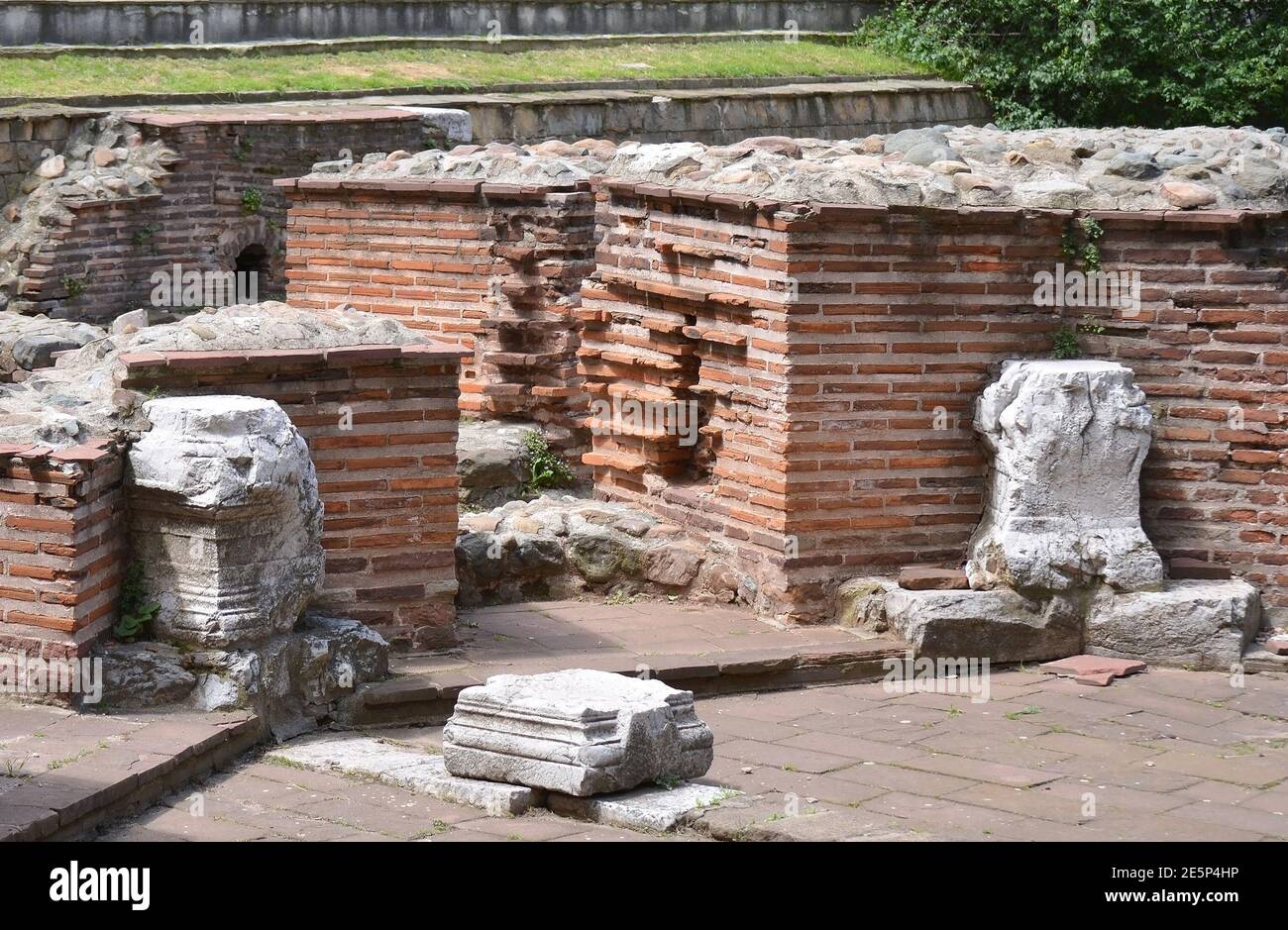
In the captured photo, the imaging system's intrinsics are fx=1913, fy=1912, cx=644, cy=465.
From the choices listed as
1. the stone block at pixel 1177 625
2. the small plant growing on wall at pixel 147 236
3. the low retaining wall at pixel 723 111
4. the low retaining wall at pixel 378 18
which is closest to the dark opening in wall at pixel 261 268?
the small plant growing on wall at pixel 147 236

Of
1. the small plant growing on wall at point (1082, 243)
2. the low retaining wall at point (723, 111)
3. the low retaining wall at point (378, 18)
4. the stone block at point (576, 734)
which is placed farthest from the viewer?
the low retaining wall at point (723, 111)

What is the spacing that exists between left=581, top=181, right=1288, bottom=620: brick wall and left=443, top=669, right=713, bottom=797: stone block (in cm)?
211

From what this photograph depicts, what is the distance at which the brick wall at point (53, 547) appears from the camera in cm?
614

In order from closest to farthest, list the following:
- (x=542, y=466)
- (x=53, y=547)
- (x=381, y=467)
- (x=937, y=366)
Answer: (x=53, y=547), (x=381, y=467), (x=937, y=366), (x=542, y=466)

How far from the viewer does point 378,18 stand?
20.0 m

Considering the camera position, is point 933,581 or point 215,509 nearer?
point 215,509

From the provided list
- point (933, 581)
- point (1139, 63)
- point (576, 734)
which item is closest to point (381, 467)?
point (576, 734)

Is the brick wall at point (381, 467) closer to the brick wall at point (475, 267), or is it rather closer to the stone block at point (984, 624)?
the stone block at point (984, 624)

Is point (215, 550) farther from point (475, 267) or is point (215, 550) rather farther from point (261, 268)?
point (261, 268)

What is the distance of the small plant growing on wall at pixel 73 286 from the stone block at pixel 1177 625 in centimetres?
843

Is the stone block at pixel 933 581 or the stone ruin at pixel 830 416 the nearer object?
the stone ruin at pixel 830 416

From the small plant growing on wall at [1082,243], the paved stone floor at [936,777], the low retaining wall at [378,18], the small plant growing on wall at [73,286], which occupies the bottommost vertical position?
the paved stone floor at [936,777]

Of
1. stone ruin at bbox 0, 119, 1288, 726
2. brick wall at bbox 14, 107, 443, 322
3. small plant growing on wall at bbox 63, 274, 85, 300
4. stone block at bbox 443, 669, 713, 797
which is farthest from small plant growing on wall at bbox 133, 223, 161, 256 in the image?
stone block at bbox 443, 669, 713, 797

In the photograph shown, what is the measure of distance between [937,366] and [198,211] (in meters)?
8.03
